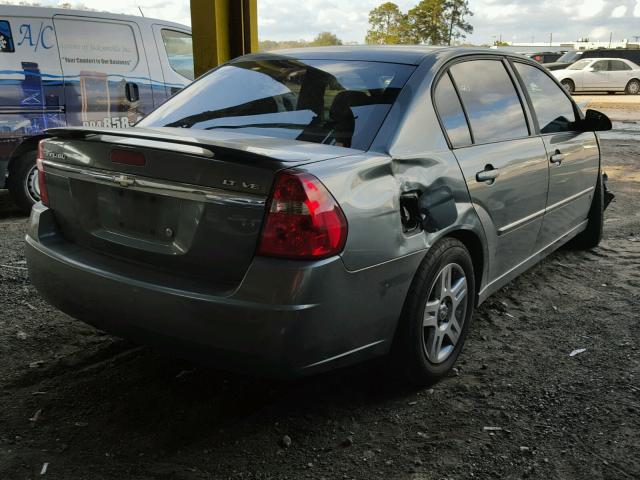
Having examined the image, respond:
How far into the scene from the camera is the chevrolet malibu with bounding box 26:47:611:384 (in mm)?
Answer: 2256

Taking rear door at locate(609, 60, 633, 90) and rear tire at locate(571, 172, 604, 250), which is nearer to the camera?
rear tire at locate(571, 172, 604, 250)

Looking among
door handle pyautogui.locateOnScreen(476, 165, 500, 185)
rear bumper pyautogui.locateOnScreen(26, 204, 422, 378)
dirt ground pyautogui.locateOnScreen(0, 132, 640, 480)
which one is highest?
door handle pyautogui.locateOnScreen(476, 165, 500, 185)

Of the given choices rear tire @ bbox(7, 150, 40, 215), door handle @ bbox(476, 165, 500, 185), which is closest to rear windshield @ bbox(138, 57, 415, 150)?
door handle @ bbox(476, 165, 500, 185)

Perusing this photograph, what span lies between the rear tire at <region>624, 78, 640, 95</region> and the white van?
25195 millimetres

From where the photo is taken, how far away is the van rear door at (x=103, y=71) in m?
6.38

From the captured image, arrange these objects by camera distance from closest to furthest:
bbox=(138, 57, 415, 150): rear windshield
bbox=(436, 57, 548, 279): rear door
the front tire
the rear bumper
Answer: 1. the rear bumper
2. the front tire
3. bbox=(138, 57, 415, 150): rear windshield
4. bbox=(436, 57, 548, 279): rear door

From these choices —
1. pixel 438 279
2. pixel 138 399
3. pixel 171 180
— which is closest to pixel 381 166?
pixel 438 279

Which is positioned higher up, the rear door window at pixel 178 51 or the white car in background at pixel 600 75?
the rear door window at pixel 178 51

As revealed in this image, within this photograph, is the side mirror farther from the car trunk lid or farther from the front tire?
the car trunk lid

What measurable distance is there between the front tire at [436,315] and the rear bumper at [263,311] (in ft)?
0.32

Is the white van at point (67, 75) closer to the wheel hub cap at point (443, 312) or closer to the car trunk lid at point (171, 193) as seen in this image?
the car trunk lid at point (171, 193)

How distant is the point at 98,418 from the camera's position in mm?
2674

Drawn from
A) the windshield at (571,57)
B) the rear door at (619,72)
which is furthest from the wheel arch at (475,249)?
the windshield at (571,57)

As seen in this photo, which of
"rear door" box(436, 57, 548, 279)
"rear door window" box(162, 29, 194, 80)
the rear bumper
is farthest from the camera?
"rear door window" box(162, 29, 194, 80)
